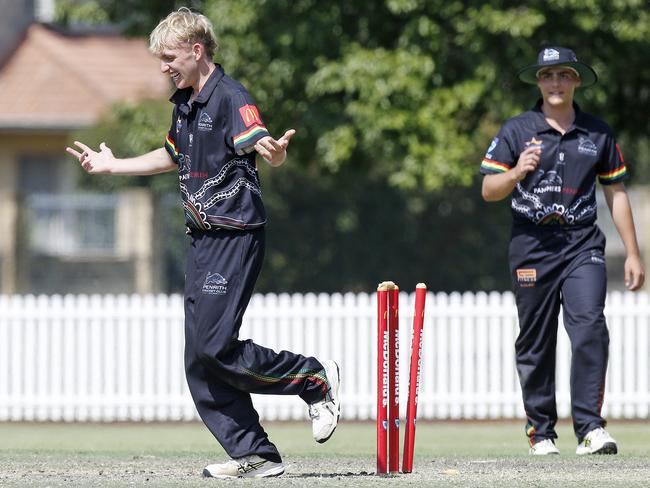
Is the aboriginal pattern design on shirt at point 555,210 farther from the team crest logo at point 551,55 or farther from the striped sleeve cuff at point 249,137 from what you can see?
the striped sleeve cuff at point 249,137

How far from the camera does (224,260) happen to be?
20.2ft

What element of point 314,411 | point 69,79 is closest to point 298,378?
point 314,411

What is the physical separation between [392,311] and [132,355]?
26.2 ft

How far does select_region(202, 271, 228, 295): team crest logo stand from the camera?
242 inches

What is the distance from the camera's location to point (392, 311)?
6.17 m

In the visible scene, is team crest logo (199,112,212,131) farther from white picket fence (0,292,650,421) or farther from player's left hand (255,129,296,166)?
white picket fence (0,292,650,421)

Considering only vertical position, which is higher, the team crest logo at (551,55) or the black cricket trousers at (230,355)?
the team crest logo at (551,55)

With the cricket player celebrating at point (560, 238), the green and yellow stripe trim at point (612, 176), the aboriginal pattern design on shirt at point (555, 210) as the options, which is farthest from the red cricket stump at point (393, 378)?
the green and yellow stripe trim at point (612, 176)

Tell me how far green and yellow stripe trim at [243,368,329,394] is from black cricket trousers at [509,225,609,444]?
1.86 meters

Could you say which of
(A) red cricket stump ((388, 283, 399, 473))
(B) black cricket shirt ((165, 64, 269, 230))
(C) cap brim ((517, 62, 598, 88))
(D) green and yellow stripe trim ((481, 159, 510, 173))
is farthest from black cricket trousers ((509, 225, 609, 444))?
(B) black cricket shirt ((165, 64, 269, 230))

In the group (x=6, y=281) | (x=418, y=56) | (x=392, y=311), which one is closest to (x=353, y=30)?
(x=418, y=56)

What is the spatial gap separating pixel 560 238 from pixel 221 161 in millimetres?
2245

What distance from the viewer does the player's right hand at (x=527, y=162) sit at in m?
7.31

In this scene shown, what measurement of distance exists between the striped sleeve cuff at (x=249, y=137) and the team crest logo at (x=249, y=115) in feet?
0.10
